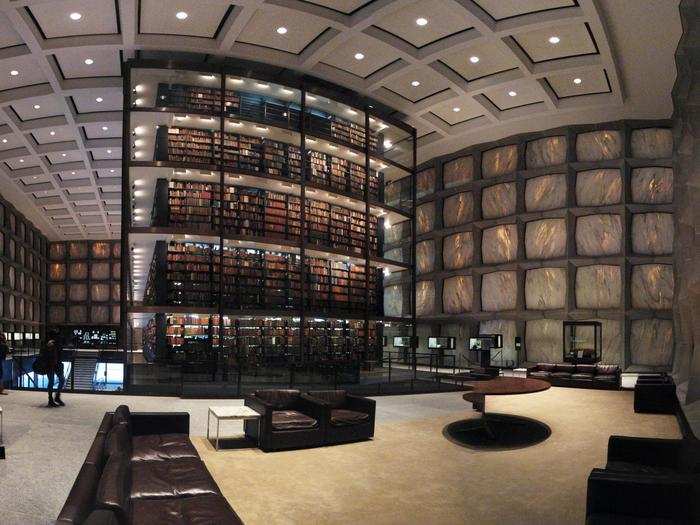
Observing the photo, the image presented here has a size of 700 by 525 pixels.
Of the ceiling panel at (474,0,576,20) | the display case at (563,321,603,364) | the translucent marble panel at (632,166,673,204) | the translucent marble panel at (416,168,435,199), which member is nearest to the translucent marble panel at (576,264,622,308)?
the display case at (563,321,603,364)

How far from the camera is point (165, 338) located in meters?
15.9

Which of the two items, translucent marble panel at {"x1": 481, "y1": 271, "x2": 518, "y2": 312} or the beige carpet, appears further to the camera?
translucent marble panel at {"x1": 481, "y1": 271, "x2": 518, "y2": 312}

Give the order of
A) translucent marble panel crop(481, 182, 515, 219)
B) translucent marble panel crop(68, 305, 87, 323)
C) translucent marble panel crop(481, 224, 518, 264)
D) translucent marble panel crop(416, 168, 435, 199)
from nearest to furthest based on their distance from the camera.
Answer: translucent marble panel crop(481, 224, 518, 264) → translucent marble panel crop(481, 182, 515, 219) → translucent marble panel crop(416, 168, 435, 199) → translucent marble panel crop(68, 305, 87, 323)

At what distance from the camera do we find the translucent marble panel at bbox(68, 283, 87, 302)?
121 ft

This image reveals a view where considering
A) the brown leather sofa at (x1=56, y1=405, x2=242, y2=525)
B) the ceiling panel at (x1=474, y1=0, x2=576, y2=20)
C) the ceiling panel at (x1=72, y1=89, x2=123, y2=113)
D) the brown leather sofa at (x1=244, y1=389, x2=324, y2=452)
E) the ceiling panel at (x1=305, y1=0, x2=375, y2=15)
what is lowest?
the brown leather sofa at (x1=244, y1=389, x2=324, y2=452)

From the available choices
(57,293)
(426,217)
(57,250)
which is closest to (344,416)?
(426,217)

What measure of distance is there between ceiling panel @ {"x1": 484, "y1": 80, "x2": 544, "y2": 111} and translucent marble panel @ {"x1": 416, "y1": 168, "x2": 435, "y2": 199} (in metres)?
5.63

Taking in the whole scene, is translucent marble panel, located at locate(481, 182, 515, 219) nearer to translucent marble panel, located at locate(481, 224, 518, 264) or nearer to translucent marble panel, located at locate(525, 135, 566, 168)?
translucent marble panel, located at locate(481, 224, 518, 264)

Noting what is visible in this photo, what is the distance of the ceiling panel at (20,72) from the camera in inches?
611

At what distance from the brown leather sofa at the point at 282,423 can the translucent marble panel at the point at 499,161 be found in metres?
16.9

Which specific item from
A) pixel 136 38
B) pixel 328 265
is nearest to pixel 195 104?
pixel 136 38

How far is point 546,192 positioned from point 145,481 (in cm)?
1970

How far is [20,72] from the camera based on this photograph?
16.2 meters

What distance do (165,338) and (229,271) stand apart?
2.49m
